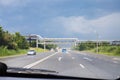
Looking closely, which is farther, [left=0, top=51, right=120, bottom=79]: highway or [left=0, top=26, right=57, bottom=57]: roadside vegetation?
[left=0, top=26, right=57, bottom=57]: roadside vegetation

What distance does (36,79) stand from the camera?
2816mm

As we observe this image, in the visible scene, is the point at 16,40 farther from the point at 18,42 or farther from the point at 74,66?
the point at 74,66

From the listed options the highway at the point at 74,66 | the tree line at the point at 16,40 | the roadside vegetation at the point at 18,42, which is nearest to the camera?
the highway at the point at 74,66

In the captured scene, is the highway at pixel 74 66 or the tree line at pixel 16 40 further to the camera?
the tree line at pixel 16 40

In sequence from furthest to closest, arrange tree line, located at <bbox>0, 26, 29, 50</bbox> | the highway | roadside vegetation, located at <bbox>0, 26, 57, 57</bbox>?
tree line, located at <bbox>0, 26, 29, 50</bbox> < roadside vegetation, located at <bbox>0, 26, 57, 57</bbox> < the highway

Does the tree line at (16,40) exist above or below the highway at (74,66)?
above

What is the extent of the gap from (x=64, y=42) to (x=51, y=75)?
2.79m

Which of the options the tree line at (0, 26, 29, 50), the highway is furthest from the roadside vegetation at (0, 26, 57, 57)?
the highway

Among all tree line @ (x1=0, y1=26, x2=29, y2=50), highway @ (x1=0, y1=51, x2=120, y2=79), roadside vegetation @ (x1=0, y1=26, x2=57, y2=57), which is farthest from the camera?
tree line @ (x1=0, y1=26, x2=29, y2=50)

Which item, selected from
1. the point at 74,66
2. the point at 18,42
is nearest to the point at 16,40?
the point at 18,42

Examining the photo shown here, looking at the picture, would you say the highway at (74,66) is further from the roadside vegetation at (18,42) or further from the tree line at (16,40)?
the tree line at (16,40)

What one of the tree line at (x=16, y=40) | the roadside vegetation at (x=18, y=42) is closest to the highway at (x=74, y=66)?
the roadside vegetation at (x=18, y=42)

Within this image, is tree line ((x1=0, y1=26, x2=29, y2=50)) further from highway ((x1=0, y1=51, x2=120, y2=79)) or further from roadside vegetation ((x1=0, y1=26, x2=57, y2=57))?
highway ((x1=0, y1=51, x2=120, y2=79))

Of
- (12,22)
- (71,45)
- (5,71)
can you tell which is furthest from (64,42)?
(5,71)
